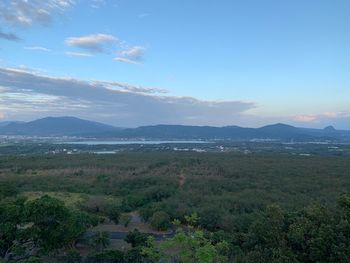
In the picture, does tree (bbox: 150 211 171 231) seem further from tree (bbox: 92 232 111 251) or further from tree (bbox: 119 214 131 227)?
tree (bbox: 92 232 111 251)

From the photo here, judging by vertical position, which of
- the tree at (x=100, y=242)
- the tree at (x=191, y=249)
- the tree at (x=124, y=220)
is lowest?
the tree at (x=124, y=220)

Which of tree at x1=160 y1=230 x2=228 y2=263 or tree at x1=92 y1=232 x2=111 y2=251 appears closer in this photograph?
tree at x1=160 y1=230 x2=228 y2=263

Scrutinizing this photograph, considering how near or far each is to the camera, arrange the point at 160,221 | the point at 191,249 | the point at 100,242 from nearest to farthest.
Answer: the point at 191,249 < the point at 100,242 < the point at 160,221

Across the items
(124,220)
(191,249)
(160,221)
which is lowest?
→ (124,220)

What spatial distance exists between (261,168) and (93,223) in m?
33.6

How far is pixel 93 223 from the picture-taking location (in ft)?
84.0

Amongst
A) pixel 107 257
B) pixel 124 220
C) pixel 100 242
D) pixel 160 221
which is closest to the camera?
pixel 107 257

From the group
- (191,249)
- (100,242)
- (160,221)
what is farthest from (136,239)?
(191,249)

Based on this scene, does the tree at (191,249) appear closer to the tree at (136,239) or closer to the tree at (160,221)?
the tree at (136,239)

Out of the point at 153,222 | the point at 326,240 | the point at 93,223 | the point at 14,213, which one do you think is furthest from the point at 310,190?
the point at 14,213

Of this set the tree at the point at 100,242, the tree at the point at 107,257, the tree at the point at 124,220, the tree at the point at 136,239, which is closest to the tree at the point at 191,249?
the tree at the point at 107,257

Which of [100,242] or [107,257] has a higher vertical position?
[107,257]

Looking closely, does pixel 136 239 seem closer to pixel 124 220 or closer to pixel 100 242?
pixel 100 242

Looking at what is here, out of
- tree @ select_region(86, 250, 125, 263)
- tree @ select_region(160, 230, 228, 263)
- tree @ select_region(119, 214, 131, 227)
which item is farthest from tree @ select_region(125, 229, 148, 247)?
tree @ select_region(160, 230, 228, 263)
